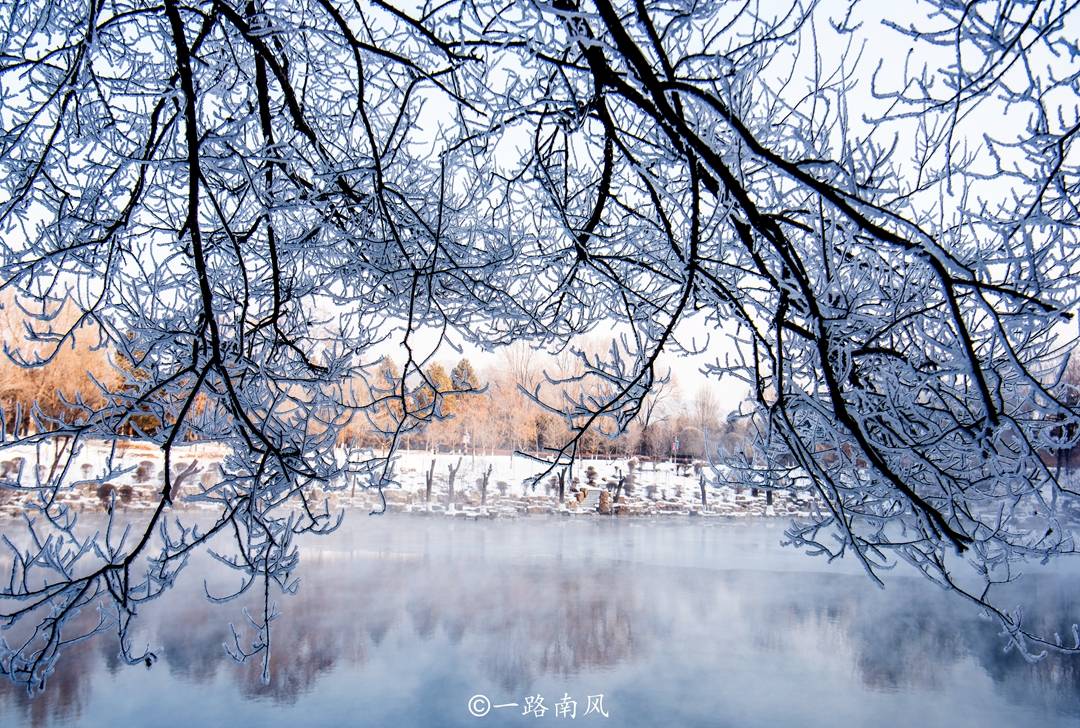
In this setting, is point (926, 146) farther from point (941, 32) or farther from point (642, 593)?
point (642, 593)

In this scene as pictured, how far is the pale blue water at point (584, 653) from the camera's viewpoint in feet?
28.5

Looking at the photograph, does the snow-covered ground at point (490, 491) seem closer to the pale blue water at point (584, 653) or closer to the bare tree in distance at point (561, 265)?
the pale blue water at point (584, 653)

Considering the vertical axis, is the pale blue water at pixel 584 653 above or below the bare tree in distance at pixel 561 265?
below

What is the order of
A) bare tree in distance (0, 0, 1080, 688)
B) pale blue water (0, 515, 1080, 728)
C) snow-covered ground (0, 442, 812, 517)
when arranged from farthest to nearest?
snow-covered ground (0, 442, 812, 517), pale blue water (0, 515, 1080, 728), bare tree in distance (0, 0, 1080, 688)

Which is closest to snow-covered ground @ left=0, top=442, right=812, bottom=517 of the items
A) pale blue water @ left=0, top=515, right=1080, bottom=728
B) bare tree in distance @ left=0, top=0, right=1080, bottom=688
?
pale blue water @ left=0, top=515, right=1080, bottom=728

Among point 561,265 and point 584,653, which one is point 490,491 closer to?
point 584,653

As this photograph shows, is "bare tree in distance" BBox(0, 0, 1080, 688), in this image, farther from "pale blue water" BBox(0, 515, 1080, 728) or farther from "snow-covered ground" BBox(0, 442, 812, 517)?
"snow-covered ground" BBox(0, 442, 812, 517)

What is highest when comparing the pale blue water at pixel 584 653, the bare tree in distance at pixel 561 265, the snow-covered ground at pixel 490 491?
the bare tree in distance at pixel 561 265

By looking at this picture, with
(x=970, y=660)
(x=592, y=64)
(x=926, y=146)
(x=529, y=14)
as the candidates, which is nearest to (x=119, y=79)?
(x=529, y=14)

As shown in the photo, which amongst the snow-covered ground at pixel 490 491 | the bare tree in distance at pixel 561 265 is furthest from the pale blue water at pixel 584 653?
the bare tree in distance at pixel 561 265

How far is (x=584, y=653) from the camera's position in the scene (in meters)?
10.6

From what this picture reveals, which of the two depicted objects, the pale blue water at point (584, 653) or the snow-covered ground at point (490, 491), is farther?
the snow-covered ground at point (490, 491)

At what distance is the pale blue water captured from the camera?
28.5 ft

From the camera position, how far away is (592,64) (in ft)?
4.45
